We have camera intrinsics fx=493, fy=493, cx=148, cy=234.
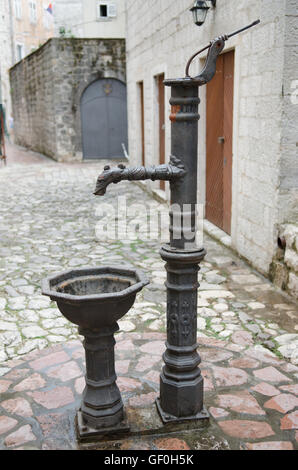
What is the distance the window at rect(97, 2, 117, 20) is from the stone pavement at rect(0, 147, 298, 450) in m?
18.0

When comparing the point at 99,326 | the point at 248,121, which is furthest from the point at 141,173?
the point at 248,121

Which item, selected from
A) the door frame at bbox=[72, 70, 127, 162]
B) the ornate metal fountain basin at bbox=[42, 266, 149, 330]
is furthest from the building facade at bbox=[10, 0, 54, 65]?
the ornate metal fountain basin at bbox=[42, 266, 149, 330]

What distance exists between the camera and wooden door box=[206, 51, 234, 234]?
6434 millimetres

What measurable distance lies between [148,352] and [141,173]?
159 cm

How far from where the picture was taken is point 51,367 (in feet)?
11.4

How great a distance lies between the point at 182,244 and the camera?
2676 mm

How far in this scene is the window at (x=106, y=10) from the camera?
72.0 feet

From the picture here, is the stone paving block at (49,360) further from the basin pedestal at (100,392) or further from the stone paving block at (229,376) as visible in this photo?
the stone paving block at (229,376)

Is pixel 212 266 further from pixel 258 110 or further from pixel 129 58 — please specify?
pixel 129 58

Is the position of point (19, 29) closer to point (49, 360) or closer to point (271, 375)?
point (49, 360)

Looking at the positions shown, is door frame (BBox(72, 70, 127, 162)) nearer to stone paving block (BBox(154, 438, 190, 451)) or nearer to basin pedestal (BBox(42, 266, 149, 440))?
basin pedestal (BBox(42, 266, 149, 440))

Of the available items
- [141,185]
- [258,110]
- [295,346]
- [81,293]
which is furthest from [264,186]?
[141,185]

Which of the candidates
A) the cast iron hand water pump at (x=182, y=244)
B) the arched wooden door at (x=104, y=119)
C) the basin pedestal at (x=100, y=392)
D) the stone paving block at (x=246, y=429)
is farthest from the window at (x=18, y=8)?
the stone paving block at (x=246, y=429)

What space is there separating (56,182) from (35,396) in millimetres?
10014
